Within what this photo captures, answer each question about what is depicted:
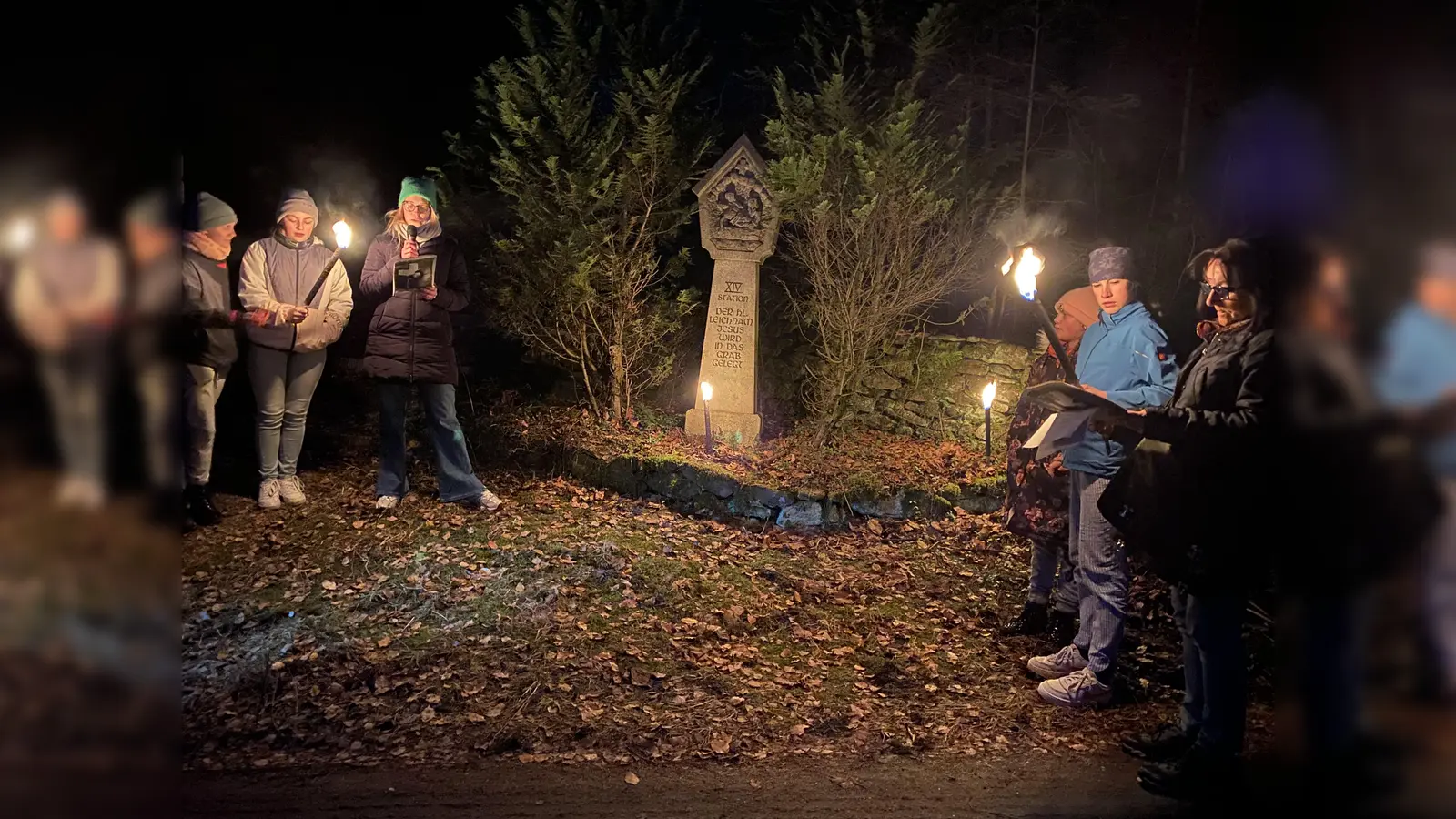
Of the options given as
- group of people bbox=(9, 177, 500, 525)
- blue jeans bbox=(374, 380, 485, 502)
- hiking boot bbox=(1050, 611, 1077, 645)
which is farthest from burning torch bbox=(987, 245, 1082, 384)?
blue jeans bbox=(374, 380, 485, 502)

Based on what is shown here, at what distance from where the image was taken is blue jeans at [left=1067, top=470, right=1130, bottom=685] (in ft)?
12.2

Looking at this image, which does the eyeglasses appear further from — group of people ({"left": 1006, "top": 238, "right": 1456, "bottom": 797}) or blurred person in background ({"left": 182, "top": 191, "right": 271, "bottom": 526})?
blurred person in background ({"left": 182, "top": 191, "right": 271, "bottom": 526})

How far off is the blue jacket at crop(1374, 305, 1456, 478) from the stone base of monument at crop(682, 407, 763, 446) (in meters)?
6.73

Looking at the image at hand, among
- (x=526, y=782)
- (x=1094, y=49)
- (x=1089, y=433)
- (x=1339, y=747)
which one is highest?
(x=1094, y=49)

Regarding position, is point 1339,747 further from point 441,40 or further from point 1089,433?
point 441,40

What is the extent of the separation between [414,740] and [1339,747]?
129 inches

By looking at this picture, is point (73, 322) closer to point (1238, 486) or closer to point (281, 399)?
point (1238, 486)

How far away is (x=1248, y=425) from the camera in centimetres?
255

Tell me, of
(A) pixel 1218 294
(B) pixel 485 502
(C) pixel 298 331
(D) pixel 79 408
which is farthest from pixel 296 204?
(A) pixel 1218 294

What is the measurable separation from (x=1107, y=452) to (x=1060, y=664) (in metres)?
1.21

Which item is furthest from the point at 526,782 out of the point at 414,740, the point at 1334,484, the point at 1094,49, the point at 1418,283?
the point at 1094,49

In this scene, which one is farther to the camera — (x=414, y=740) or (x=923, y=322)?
(x=923, y=322)

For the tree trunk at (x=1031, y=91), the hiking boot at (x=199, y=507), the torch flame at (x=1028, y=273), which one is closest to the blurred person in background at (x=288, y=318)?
the hiking boot at (x=199, y=507)

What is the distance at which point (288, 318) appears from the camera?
17.2 ft
